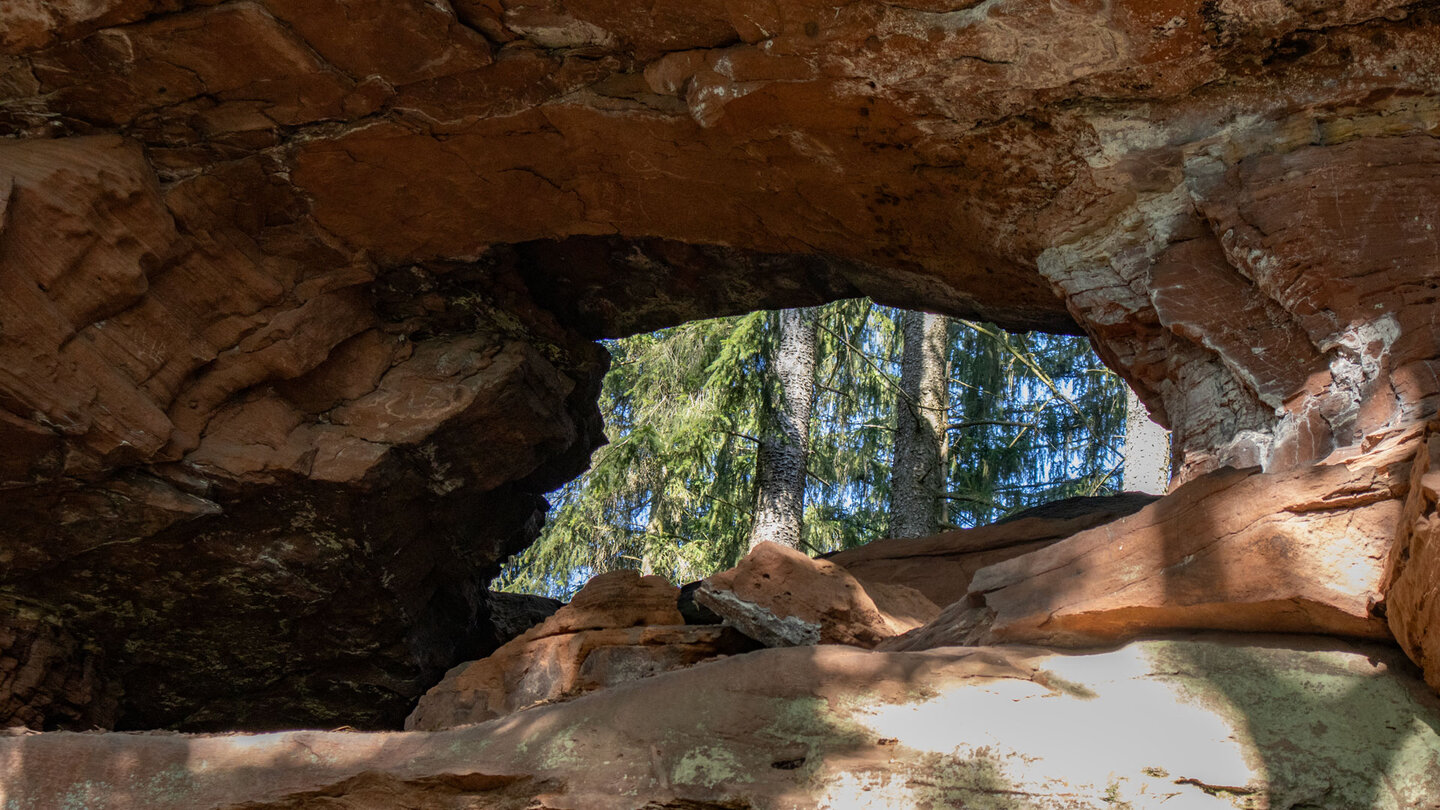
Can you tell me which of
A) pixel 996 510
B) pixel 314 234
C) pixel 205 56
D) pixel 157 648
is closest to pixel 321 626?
pixel 157 648

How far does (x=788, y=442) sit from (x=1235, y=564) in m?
7.85

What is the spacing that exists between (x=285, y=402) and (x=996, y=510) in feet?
35.4

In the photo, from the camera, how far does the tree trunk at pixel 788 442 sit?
11969 millimetres

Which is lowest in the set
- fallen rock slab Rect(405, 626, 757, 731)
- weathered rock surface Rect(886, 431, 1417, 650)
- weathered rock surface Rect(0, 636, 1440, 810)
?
weathered rock surface Rect(0, 636, 1440, 810)

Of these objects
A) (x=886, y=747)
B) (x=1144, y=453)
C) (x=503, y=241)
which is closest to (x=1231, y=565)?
(x=886, y=747)

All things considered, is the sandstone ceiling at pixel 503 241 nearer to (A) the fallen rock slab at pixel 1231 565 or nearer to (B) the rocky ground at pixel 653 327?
(B) the rocky ground at pixel 653 327

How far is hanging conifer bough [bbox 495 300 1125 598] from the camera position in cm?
1319

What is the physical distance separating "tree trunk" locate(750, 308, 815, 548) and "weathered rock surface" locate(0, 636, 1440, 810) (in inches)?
278

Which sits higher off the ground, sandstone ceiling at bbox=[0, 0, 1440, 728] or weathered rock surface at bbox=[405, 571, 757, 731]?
sandstone ceiling at bbox=[0, 0, 1440, 728]

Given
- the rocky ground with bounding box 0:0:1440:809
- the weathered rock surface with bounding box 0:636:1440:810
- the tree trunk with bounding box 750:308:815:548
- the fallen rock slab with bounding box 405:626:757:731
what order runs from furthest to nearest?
the tree trunk with bounding box 750:308:815:548 → the fallen rock slab with bounding box 405:626:757:731 → the rocky ground with bounding box 0:0:1440:809 → the weathered rock surface with bounding box 0:636:1440:810

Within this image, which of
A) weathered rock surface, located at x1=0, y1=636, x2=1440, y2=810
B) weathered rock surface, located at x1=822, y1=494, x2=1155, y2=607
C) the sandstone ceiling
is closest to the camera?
weathered rock surface, located at x1=0, y1=636, x2=1440, y2=810

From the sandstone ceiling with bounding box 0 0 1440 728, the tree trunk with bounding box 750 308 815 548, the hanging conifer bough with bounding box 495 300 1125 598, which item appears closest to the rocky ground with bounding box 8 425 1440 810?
the sandstone ceiling with bounding box 0 0 1440 728

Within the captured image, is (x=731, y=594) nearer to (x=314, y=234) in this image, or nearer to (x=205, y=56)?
(x=314, y=234)

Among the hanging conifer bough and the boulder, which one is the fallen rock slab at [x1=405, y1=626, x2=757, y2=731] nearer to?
the boulder
